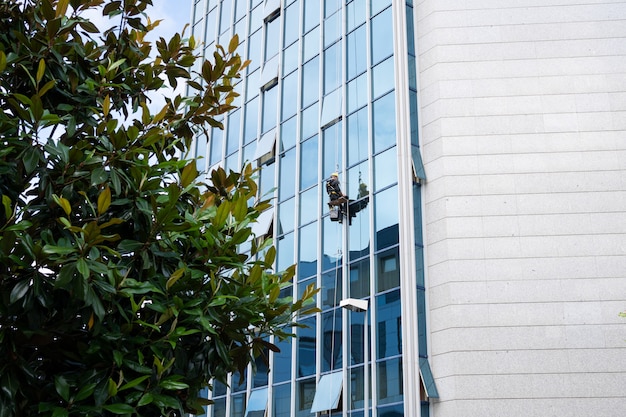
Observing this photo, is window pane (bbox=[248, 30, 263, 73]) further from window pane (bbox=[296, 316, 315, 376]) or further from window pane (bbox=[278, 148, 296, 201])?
window pane (bbox=[296, 316, 315, 376])

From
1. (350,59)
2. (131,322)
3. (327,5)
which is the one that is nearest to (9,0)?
(131,322)

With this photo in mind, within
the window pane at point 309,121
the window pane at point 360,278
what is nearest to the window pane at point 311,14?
the window pane at point 309,121

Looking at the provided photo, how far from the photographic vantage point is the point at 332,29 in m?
26.3

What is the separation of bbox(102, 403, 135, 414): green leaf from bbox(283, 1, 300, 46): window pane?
24336 millimetres

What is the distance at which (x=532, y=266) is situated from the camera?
66.4 ft

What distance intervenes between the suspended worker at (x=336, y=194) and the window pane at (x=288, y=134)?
428cm

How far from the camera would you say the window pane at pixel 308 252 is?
24.5 meters

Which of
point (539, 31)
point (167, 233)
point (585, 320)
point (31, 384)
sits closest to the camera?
point (31, 384)

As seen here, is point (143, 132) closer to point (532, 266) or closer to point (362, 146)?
point (532, 266)

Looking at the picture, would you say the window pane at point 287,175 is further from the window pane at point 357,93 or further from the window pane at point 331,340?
the window pane at point 331,340

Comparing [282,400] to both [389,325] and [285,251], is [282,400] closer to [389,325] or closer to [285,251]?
[285,251]

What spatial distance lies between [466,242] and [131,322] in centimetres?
1593

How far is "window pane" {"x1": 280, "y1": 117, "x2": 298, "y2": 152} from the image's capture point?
27062mm

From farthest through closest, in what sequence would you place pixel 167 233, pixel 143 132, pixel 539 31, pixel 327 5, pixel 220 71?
pixel 327 5 < pixel 539 31 < pixel 220 71 < pixel 143 132 < pixel 167 233
